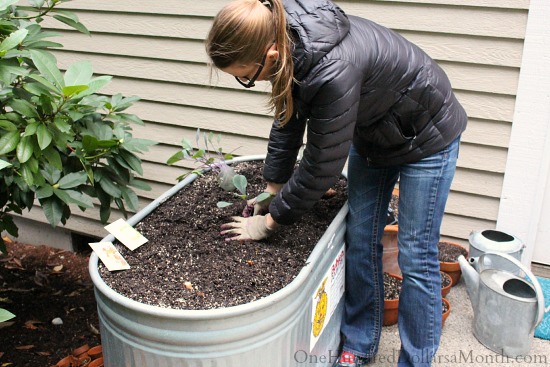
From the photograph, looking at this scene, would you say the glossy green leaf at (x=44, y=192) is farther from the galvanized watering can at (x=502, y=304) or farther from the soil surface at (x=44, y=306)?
the galvanized watering can at (x=502, y=304)

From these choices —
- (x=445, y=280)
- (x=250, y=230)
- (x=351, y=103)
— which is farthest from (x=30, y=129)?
(x=445, y=280)

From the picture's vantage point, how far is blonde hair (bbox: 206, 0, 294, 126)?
1644mm

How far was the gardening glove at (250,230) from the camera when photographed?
2148mm

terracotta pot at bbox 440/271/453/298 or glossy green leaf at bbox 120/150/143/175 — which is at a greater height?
glossy green leaf at bbox 120/150/143/175

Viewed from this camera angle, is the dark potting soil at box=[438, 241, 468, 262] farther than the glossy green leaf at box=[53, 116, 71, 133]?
Yes

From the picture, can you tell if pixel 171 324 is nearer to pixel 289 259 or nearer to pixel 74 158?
pixel 289 259

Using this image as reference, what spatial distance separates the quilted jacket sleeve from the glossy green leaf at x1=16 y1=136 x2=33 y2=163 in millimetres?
846

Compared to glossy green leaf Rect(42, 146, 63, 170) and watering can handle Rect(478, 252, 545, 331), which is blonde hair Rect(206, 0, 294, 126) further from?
A: watering can handle Rect(478, 252, 545, 331)

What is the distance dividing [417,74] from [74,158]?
1.45 metres

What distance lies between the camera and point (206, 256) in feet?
6.68

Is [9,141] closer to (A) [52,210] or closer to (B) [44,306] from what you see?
(A) [52,210]

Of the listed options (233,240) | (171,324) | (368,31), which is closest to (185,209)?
(233,240)

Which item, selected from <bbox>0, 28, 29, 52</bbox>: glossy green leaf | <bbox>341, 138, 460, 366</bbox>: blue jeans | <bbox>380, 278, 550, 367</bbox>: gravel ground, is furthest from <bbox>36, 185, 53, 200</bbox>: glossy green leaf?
<bbox>380, 278, 550, 367</bbox>: gravel ground

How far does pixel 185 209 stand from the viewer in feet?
7.86
